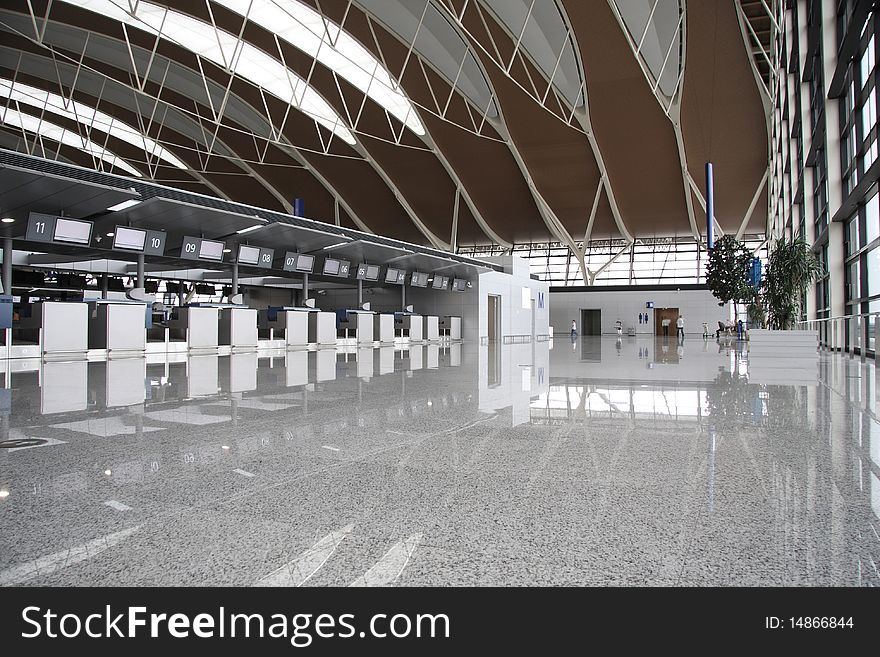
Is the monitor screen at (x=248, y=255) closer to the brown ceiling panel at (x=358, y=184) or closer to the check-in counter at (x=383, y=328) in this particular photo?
the check-in counter at (x=383, y=328)

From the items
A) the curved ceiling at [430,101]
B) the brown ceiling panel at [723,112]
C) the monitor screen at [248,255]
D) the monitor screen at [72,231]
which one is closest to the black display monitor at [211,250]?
the monitor screen at [248,255]

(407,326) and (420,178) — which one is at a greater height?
(420,178)

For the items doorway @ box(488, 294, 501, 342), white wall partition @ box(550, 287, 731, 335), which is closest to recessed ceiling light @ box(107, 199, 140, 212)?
doorway @ box(488, 294, 501, 342)

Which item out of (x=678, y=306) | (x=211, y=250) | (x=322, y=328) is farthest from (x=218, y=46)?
(x=678, y=306)

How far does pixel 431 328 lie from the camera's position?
27.3 meters

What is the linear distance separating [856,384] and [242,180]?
1936 inches

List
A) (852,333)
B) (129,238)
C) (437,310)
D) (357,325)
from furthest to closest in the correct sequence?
(437,310) < (357,325) < (852,333) < (129,238)

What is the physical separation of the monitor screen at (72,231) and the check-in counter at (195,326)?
3007 mm

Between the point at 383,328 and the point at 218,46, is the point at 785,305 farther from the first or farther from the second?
the point at 218,46

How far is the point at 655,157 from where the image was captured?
1469 inches

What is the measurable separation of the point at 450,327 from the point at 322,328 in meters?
8.63

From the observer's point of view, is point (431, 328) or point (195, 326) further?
point (431, 328)

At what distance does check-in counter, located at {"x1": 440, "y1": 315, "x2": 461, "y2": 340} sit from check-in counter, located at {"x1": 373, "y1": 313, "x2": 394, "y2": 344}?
4807mm
